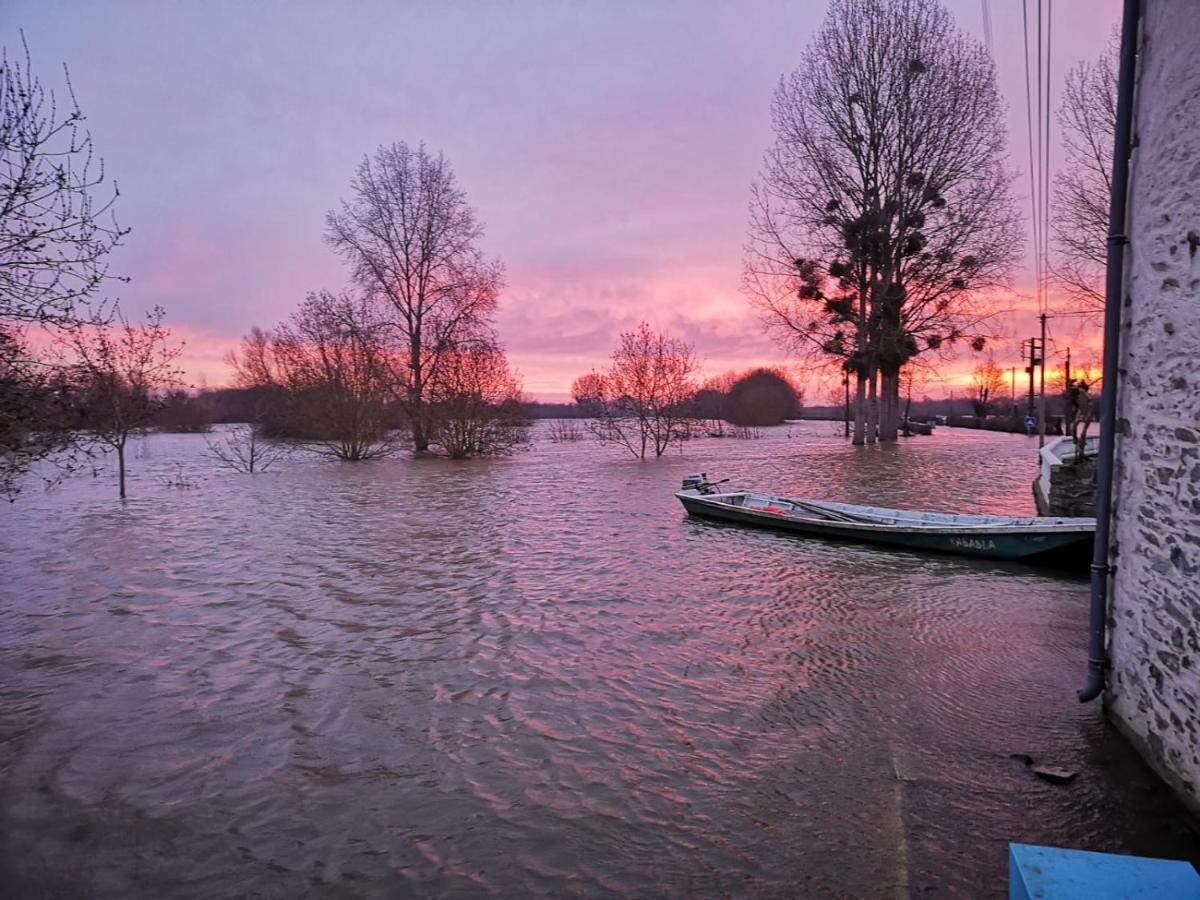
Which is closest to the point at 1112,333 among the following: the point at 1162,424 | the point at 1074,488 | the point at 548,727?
the point at 1162,424

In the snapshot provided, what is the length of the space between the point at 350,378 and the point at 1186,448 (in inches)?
1140

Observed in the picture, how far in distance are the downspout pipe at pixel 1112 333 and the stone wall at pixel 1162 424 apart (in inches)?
2.5

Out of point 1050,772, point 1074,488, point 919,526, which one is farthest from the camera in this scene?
point 1074,488

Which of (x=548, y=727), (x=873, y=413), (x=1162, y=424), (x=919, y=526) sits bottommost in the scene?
(x=548, y=727)

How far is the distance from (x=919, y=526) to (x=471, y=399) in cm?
2200

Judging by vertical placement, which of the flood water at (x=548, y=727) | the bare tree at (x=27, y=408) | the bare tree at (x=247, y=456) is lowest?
the flood water at (x=548, y=727)

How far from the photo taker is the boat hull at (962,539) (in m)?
8.67

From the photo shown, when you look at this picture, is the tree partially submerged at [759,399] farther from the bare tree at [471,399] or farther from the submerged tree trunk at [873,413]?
the bare tree at [471,399]

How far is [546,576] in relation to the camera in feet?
29.5

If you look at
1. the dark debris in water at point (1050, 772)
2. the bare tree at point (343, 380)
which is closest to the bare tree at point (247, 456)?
the bare tree at point (343, 380)

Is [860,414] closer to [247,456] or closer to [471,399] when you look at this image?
[471,399]

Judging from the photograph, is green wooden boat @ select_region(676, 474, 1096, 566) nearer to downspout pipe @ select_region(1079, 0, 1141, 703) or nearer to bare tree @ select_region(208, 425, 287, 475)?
downspout pipe @ select_region(1079, 0, 1141, 703)

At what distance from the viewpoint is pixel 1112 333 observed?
4336 mm

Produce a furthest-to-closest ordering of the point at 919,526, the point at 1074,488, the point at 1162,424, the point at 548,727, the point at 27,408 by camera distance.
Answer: the point at 1074,488 → the point at 919,526 → the point at 27,408 → the point at 548,727 → the point at 1162,424
